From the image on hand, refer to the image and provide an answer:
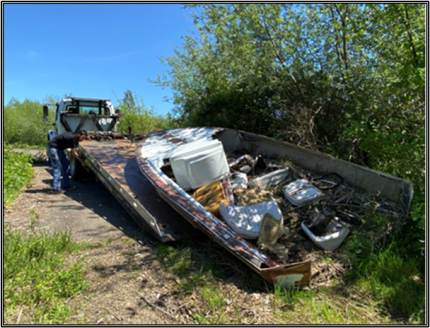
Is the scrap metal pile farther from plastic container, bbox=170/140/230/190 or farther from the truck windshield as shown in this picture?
the truck windshield

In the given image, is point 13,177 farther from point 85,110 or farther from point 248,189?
point 248,189

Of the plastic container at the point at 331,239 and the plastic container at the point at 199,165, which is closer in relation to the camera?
the plastic container at the point at 331,239

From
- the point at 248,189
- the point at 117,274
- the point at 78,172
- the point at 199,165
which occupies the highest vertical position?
the point at 199,165

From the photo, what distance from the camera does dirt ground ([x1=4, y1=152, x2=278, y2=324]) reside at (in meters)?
2.48

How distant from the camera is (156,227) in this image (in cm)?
377

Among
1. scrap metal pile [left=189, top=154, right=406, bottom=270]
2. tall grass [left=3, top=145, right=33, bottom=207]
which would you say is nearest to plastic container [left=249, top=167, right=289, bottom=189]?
scrap metal pile [left=189, top=154, right=406, bottom=270]

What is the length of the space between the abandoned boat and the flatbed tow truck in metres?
0.34

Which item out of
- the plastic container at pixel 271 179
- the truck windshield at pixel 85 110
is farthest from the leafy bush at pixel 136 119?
the plastic container at pixel 271 179

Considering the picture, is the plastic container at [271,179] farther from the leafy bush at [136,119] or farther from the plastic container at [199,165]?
the leafy bush at [136,119]

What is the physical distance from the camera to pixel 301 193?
414 cm

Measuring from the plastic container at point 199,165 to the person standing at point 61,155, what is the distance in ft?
10.1

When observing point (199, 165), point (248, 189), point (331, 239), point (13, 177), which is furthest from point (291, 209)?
point (13, 177)

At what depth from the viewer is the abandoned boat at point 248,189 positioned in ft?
9.97

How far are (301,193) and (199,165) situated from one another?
1637 millimetres
